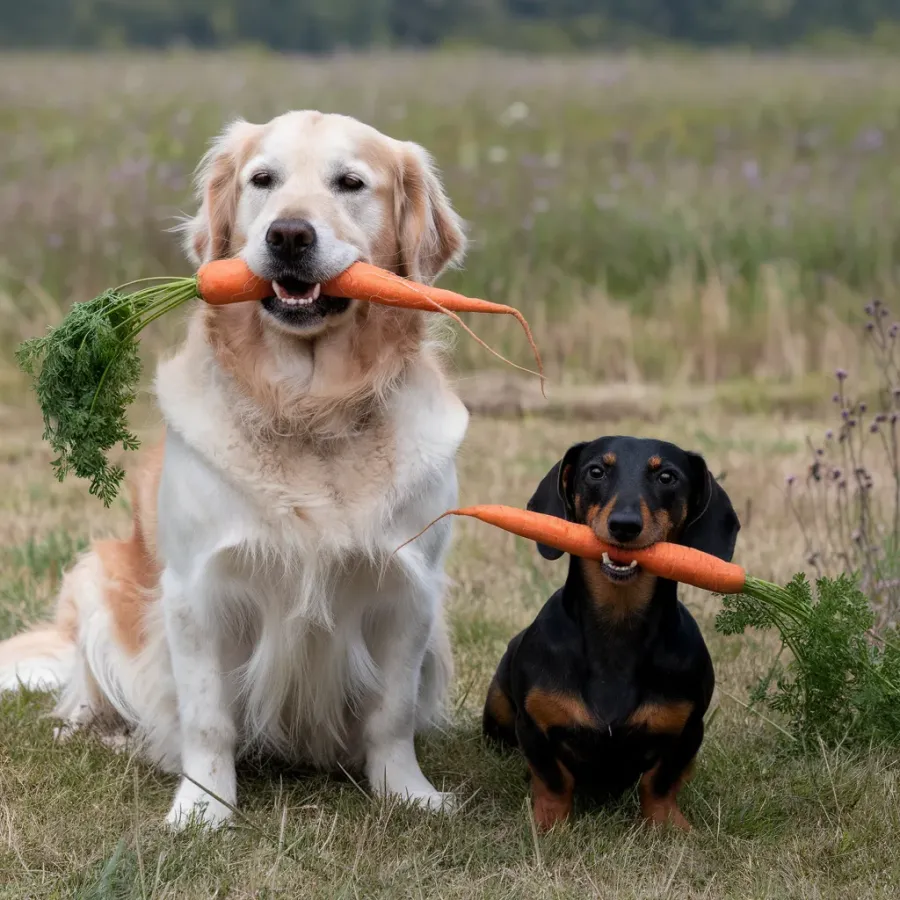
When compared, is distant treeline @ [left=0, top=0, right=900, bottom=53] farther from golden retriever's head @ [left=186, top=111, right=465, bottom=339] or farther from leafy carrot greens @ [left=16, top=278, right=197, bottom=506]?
leafy carrot greens @ [left=16, top=278, right=197, bottom=506]

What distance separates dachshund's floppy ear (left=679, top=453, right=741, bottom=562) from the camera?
125 inches

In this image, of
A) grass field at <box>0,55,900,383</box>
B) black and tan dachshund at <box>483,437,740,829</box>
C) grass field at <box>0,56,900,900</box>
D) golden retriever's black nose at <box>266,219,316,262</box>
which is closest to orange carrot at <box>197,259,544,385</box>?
golden retriever's black nose at <box>266,219,316,262</box>

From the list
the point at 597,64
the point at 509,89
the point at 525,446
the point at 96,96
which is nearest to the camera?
the point at 525,446

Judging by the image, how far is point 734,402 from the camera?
26.0 ft

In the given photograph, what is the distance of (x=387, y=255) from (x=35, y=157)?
28.6ft

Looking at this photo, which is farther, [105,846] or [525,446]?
[525,446]

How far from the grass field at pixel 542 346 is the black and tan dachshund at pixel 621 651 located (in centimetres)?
15

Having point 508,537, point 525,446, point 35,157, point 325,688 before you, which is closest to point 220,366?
point 325,688

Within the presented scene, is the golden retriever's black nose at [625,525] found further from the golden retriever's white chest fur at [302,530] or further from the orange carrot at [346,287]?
the golden retriever's white chest fur at [302,530]

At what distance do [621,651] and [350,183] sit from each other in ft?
4.22

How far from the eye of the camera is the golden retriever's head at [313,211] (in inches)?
123

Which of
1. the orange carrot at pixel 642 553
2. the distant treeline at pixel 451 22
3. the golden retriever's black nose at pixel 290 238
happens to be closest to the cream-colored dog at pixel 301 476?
the golden retriever's black nose at pixel 290 238

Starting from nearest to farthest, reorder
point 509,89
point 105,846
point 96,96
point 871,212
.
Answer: point 105,846, point 871,212, point 96,96, point 509,89

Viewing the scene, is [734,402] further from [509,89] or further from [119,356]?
[509,89]
